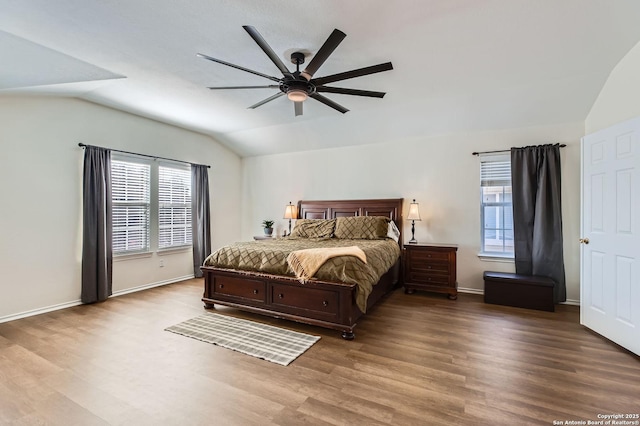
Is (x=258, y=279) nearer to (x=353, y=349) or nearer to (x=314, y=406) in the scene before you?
(x=353, y=349)

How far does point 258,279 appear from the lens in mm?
3488

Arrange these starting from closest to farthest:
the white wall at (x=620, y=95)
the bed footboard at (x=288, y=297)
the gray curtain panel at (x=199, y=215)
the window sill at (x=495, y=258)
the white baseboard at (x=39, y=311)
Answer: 1. the white wall at (x=620, y=95)
2. the bed footboard at (x=288, y=297)
3. the white baseboard at (x=39, y=311)
4. the window sill at (x=495, y=258)
5. the gray curtain panel at (x=199, y=215)

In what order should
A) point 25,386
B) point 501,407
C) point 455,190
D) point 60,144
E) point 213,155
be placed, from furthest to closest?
1. point 213,155
2. point 455,190
3. point 60,144
4. point 25,386
5. point 501,407

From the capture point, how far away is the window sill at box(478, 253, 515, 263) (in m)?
4.38

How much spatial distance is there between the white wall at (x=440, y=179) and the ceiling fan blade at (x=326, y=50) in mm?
3047

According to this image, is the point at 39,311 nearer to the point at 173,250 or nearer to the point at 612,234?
the point at 173,250

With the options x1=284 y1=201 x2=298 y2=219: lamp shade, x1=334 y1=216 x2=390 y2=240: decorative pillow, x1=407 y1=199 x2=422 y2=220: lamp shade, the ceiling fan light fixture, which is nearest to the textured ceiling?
the ceiling fan light fixture

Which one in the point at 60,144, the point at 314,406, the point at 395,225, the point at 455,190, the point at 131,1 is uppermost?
the point at 131,1

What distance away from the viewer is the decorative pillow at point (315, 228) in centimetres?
505

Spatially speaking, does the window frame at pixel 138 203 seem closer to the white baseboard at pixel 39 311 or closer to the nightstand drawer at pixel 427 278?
the white baseboard at pixel 39 311

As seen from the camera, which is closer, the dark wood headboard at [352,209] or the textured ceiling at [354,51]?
the textured ceiling at [354,51]

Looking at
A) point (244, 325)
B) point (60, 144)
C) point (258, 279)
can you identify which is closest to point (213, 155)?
point (60, 144)

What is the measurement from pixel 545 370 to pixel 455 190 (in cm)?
295

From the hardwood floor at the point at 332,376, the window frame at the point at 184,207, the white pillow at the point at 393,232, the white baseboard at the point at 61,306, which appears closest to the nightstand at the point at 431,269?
the white pillow at the point at 393,232
